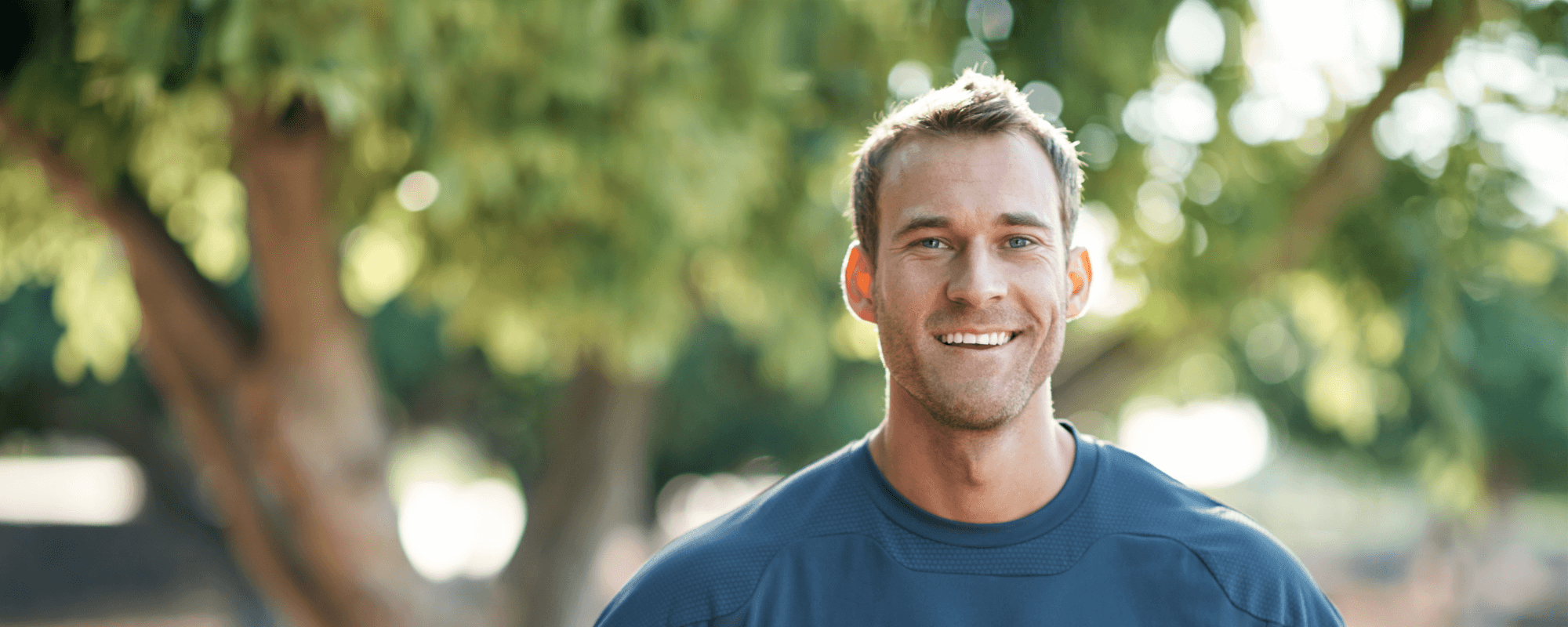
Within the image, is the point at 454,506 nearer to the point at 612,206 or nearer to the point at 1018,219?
the point at 612,206

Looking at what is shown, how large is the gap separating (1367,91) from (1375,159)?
469 millimetres

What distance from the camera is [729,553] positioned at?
2.09 m

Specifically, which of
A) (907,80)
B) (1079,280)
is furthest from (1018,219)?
(907,80)

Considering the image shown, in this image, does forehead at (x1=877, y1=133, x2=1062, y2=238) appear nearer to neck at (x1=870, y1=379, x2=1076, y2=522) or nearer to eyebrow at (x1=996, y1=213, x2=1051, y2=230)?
eyebrow at (x1=996, y1=213, x2=1051, y2=230)

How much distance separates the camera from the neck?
2131mm

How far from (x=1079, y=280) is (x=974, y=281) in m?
0.35

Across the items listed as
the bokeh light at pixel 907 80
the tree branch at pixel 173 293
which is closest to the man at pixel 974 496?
the bokeh light at pixel 907 80

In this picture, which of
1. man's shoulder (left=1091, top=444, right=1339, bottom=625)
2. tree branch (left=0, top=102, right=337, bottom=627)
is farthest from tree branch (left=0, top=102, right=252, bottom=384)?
man's shoulder (left=1091, top=444, right=1339, bottom=625)

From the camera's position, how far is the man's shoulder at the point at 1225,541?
6.65 ft

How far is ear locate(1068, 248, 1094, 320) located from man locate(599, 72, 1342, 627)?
0.29ft

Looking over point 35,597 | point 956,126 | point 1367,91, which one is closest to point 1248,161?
point 1367,91

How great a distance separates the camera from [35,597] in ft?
57.1

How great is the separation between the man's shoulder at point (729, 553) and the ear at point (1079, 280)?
0.54 metres

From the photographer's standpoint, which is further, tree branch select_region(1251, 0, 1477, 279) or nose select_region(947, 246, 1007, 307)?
tree branch select_region(1251, 0, 1477, 279)
